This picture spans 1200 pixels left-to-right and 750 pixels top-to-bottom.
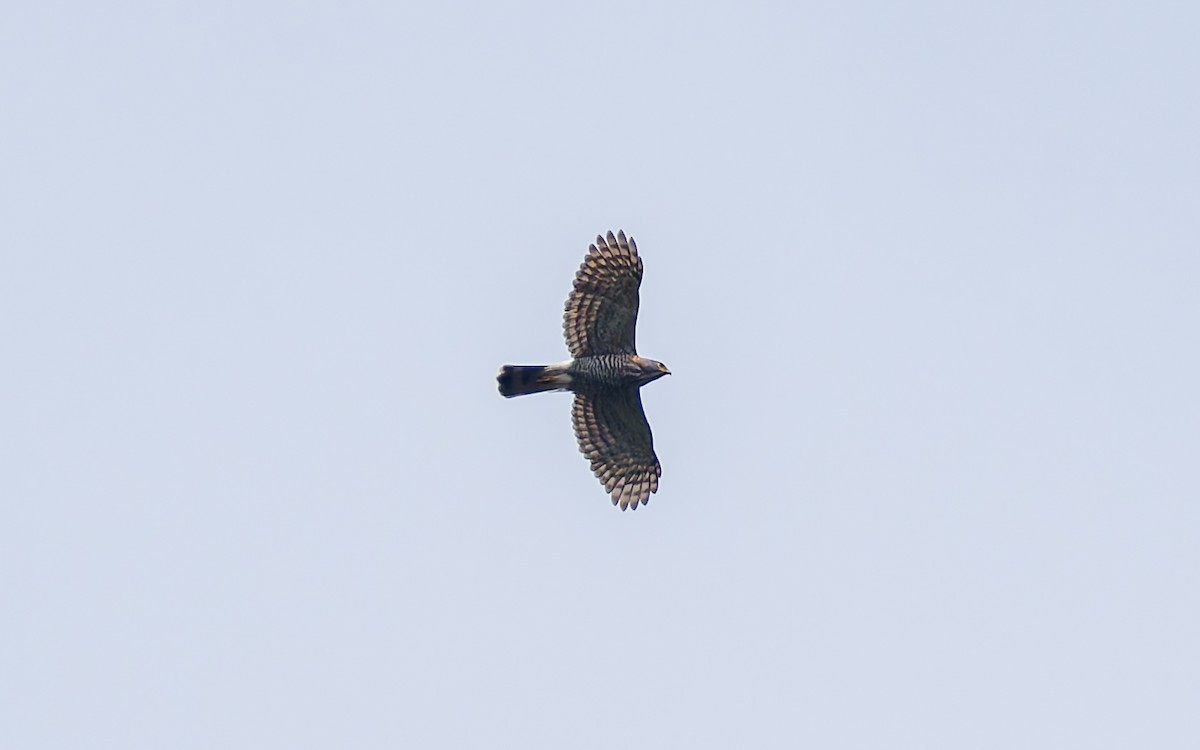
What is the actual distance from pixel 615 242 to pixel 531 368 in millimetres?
2238

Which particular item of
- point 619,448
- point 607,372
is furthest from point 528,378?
point 619,448

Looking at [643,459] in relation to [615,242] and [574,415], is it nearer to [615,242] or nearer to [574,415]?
[574,415]

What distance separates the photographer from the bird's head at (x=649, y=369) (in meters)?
38.7

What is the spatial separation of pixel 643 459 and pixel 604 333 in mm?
2602

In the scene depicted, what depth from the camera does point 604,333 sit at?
38.5 meters

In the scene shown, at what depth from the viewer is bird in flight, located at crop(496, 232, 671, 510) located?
38.0 m

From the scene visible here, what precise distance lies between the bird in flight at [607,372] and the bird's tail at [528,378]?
0.01 metres

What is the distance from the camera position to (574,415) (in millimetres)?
39938

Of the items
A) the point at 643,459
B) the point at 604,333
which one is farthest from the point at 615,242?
the point at 643,459

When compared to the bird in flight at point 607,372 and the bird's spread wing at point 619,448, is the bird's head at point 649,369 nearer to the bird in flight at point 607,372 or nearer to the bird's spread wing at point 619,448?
the bird in flight at point 607,372

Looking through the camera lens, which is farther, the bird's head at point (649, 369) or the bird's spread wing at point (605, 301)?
the bird's head at point (649, 369)

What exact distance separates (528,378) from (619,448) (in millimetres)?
2460

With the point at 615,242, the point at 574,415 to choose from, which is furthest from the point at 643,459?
the point at 615,242

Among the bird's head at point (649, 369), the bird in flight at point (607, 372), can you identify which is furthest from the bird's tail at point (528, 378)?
the bird's head at point (649, 369)
